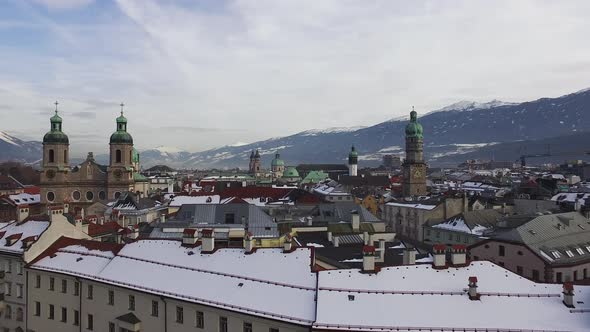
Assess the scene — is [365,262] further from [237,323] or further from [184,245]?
[184,245]

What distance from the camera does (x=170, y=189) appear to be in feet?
449

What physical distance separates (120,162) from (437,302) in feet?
404

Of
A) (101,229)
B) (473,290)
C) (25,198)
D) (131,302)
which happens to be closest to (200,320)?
(131,302)

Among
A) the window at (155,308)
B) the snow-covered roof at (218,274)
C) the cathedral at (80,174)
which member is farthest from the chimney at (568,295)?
the cathedral at (80,174)

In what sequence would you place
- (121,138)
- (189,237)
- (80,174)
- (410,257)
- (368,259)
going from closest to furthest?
(368,259)
(410,257)
(189,237)
(80,174)
(121,138)

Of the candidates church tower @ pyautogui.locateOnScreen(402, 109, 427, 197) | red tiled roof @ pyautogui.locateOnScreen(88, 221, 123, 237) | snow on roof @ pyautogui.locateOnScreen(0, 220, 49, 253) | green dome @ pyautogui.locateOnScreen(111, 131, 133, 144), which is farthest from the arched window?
church tower @ pyautogui.locateOnScreen(402, 109, 427, 197)

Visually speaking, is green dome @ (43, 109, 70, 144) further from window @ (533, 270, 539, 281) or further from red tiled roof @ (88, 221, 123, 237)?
window @ (533, 270, 539, 281)

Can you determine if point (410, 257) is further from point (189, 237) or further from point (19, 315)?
point (19, 315)

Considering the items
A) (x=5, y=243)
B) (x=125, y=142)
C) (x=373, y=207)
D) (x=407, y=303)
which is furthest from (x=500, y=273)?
(x=125, y=142)

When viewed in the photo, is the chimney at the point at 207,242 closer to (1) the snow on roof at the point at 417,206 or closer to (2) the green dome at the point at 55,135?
(1) the snow on roof at the point at 417,206

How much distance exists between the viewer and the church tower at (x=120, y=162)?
138000 mm

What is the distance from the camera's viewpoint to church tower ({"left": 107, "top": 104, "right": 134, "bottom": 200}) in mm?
138000

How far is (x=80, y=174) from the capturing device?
454ft

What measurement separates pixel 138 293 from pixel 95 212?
264ft
